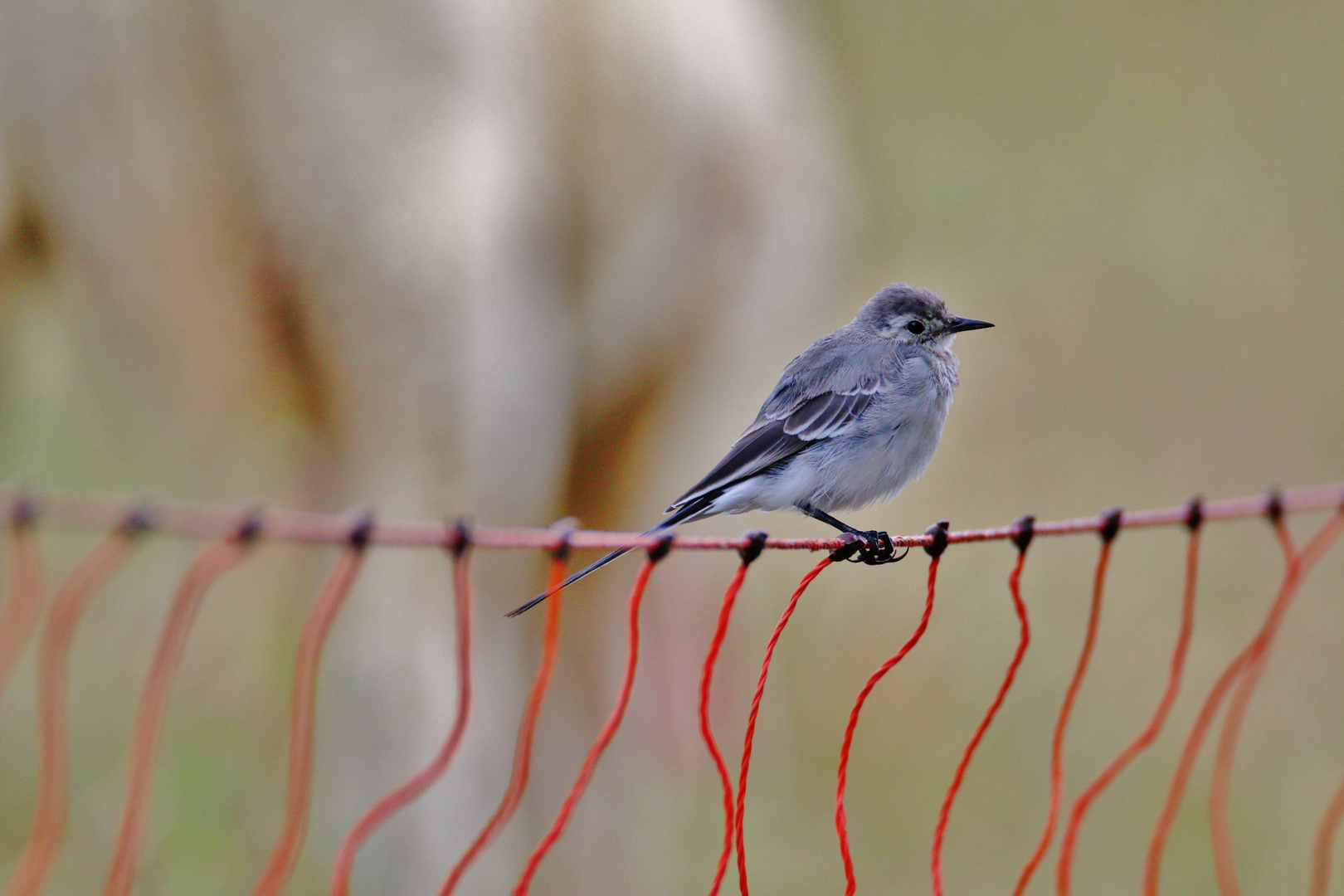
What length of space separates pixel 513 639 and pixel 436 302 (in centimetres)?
126

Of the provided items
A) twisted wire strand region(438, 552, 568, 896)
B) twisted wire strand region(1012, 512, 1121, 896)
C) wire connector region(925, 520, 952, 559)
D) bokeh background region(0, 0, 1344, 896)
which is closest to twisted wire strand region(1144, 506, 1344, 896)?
twisted wire strand region(1012, 512, 1121, 896)

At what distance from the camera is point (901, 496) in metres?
6.63

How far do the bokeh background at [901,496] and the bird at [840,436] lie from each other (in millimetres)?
1123

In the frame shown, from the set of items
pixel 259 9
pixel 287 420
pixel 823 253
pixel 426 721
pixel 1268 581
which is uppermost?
pixel 259 9

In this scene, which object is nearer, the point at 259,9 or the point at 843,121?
the point at 259,9

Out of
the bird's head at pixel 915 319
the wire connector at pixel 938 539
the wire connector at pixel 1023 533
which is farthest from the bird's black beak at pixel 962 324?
the wire connector at pixel 1023 533

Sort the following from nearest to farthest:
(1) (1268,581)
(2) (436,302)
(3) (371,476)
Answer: (2) (436,302) → (3) (371,476) → (1) (1268,581)

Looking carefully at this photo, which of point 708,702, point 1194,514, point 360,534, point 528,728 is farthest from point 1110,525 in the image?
point 360,534

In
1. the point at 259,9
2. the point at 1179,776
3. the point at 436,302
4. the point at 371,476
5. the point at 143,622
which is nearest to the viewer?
the point at 1179,776

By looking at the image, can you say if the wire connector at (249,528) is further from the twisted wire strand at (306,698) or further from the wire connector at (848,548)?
the wire connector at (848,548)

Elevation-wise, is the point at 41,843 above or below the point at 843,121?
below

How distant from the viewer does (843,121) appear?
4.44m

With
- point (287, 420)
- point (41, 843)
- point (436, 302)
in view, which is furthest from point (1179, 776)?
point (287, 420)

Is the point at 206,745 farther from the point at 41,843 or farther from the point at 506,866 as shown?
the point at 41,843
